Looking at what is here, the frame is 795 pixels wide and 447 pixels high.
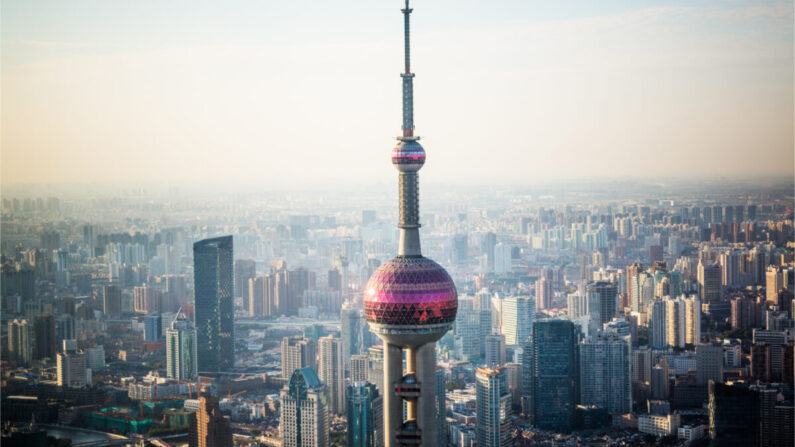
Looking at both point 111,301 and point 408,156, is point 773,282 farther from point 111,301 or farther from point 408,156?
point 111,301

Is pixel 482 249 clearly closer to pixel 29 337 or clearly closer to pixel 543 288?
pixel 543 288

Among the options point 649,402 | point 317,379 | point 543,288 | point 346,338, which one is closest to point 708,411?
point 649,402

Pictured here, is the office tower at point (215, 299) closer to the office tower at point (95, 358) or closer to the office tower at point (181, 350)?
the office tower at point (181, 350)

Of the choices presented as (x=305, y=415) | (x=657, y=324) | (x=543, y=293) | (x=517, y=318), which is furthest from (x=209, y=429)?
(x=543, y=293)

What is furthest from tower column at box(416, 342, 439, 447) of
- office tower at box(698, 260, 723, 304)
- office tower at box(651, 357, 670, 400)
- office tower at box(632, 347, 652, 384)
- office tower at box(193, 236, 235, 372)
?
office tower at box(698, 260, 723, 304)

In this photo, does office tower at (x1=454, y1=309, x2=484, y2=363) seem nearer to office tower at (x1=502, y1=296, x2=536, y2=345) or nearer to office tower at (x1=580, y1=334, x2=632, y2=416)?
office tower at (x1=502, y1=296, x2=536, y2=345)

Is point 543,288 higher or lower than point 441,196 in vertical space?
lower
